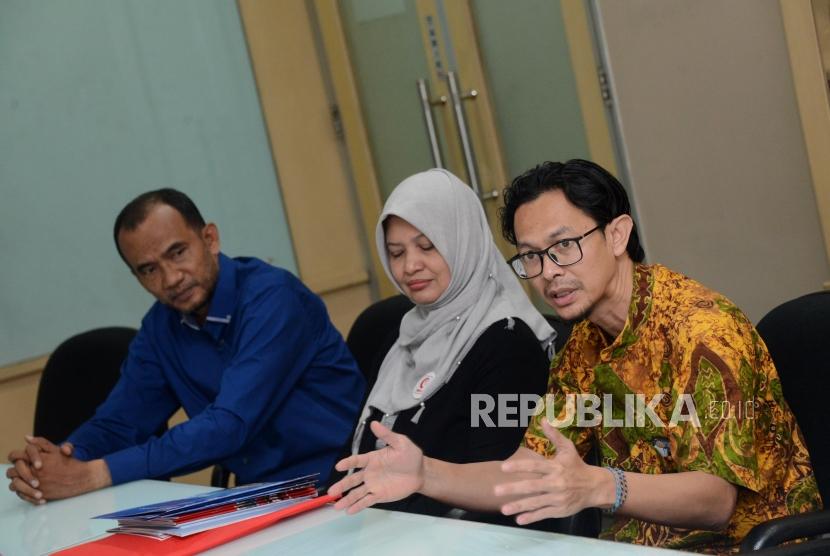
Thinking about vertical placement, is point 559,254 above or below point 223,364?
above

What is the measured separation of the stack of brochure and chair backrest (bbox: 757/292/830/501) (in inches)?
31.0

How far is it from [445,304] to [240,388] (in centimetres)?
56

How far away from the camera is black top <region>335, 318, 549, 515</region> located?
1970 mm

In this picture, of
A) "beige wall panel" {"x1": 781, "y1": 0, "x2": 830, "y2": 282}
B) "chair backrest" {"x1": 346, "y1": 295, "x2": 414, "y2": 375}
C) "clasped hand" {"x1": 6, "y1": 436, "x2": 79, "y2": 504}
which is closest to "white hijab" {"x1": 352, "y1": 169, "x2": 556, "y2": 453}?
"chair backrest" {"x1": 346, "y1": 295, "x2": 414, "y2": 375}

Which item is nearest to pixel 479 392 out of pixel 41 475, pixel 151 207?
pixel 41 475

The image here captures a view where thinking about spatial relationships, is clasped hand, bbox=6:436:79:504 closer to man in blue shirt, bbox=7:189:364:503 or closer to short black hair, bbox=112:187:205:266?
man in blue shirt, bbox=7:189:364:503

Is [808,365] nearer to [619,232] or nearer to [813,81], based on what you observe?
[619,232]

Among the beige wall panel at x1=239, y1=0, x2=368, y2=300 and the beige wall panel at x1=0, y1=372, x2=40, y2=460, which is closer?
the beige wall panel at x1=0, y1=372, x2=40, y2=460

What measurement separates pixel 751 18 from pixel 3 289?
271 centimetres

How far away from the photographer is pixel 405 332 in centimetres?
233

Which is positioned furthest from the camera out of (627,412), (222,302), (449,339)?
(222,302)

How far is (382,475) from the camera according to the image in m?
1.53

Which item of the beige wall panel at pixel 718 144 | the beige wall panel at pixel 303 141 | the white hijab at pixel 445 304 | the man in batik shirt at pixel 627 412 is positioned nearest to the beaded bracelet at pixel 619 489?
the man in batik shirt at pixel 627 412

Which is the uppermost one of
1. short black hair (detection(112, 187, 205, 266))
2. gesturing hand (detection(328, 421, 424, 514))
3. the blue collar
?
short black hair (detection(112, 187, 205, 266))
